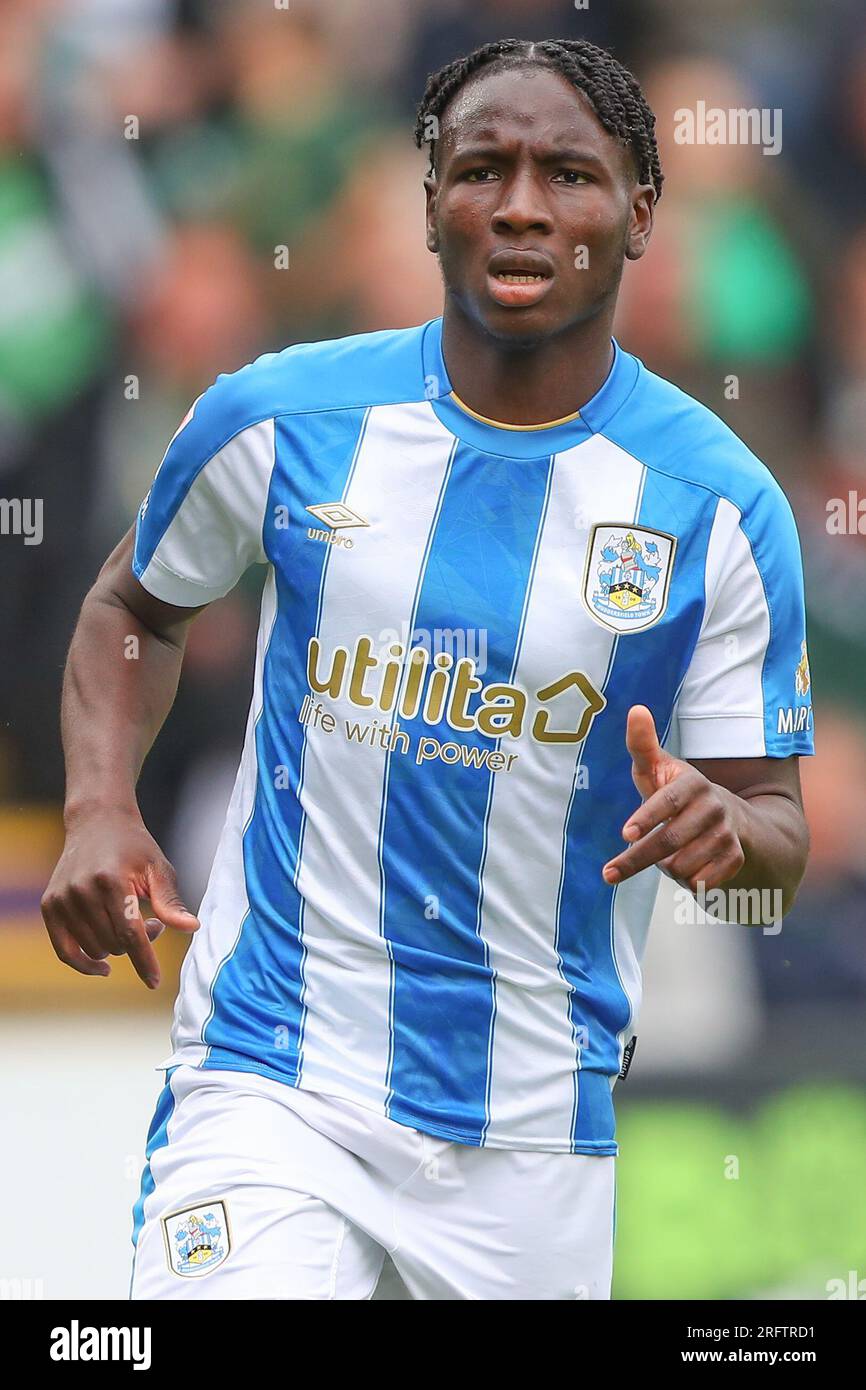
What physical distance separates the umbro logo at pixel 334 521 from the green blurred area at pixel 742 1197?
2.60 meters

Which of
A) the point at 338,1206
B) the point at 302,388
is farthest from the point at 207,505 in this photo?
the point at 338,1206

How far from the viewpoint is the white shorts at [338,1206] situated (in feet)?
9.04

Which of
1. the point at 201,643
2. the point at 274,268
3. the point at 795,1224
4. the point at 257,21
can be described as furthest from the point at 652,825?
the point at 257,21

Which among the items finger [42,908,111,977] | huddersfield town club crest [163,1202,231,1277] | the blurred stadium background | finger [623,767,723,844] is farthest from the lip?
the blurred stadium background

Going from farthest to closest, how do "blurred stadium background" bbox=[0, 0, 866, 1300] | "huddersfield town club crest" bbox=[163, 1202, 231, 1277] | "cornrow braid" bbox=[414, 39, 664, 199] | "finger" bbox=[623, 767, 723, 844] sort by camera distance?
1. "blurred stadium background" bbox=[0, 0, 866, 1300]
2. "cornrow braid" bbox=[414, 39, 664, 199]
3. "huddersfield town club crest" bbox=[163, 1202, 231, 1277]
4. "finger" bbox=[623, 767, 723, 844]

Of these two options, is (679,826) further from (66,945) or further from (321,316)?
(321,316)

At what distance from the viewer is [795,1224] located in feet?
17.3

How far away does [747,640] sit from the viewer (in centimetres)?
306

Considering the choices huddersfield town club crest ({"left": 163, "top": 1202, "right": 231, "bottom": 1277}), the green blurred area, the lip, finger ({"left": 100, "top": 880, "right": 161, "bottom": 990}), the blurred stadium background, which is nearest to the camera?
huddersfield town club crest ({"left": 163, "top": 1202, "right": 231, "bottom": 1277})

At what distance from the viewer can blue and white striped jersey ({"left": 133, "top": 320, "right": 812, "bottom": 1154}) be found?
2.99 meters

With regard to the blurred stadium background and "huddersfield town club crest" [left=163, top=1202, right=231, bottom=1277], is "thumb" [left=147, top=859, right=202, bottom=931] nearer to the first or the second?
"huddersfield town club crest" [left=163, top=1202, right=231, bottom=1277]

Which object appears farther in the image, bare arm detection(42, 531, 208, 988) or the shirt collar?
the shirt collar

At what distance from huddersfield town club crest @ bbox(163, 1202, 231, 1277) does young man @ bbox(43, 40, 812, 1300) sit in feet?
0.32

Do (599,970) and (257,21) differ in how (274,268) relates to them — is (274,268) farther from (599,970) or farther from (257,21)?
(599,970)
